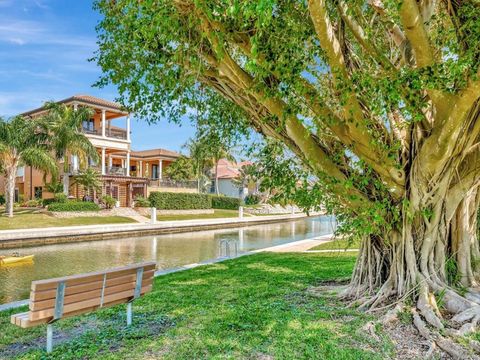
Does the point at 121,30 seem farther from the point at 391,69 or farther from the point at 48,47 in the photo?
the point at 48,47

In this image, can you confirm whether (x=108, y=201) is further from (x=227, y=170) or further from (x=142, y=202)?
(x=227, y=170)

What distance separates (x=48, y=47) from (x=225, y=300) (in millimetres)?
14234

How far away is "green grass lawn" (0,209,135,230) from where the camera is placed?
21000 mm

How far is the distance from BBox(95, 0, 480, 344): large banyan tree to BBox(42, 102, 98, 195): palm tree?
72.0 ft

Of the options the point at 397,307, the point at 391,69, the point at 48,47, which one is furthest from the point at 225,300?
the point at 48,47

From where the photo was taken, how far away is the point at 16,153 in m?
24.2

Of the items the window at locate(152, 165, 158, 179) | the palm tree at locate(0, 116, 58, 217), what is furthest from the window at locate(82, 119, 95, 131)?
the window at locate(152, 165, 158, 179)

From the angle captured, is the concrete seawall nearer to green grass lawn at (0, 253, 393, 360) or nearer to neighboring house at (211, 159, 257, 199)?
green grass lawn at (0, 253, 393, 360)

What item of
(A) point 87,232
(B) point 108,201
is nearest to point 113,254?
(A) point 87,232

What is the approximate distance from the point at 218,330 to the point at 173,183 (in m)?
37.9

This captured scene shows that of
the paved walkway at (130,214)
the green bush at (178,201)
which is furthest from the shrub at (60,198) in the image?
the green bush at (178,201)

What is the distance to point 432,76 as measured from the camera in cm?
398

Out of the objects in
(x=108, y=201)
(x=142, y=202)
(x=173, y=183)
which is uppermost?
(x=173, y=183)

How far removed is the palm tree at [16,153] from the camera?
2362 cm
